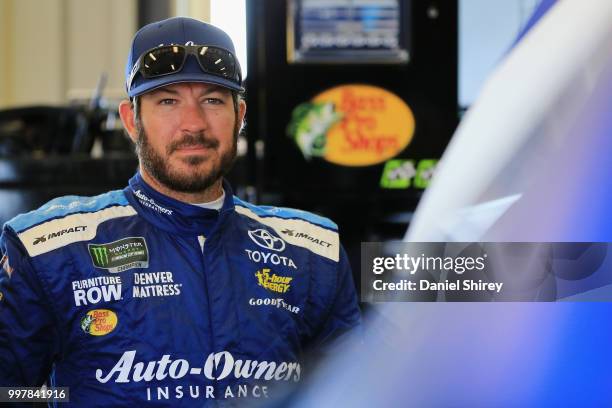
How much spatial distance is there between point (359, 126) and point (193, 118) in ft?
1.28

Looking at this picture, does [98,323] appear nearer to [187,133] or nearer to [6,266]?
[6,266]

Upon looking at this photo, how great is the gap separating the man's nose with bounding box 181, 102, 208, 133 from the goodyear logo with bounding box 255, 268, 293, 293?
19cm

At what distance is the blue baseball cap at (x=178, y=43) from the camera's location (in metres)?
0.99

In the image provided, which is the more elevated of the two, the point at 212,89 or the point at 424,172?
the point at 212,89

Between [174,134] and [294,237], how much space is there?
0.21m

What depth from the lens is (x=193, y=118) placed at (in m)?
1.01

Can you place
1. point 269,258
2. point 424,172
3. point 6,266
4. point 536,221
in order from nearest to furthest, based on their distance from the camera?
point 536,221 < point 6,266 < point 269,258 < point 424,172

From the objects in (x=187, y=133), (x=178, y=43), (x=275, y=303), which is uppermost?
(x=178, y=43)

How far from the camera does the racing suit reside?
0.98m

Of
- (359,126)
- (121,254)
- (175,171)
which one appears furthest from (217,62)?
(359,126)

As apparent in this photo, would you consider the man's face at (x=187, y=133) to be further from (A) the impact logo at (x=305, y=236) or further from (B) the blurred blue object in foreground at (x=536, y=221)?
(B) the blurred blue object in foreground at (x=536, y=221)

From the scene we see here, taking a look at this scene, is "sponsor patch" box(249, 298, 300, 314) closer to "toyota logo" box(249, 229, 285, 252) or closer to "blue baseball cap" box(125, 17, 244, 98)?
"toyota logo" box(249, 229, 285, 252)

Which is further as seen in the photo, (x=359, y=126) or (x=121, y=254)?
(x=359, y=126)

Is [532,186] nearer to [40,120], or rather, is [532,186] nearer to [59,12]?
[40,120]
